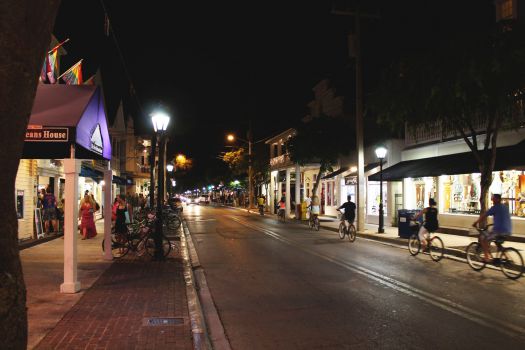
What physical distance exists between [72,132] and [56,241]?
10.0 metres

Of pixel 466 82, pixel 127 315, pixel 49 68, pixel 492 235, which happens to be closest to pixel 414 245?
pixel 492 235

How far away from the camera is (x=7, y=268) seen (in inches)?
120

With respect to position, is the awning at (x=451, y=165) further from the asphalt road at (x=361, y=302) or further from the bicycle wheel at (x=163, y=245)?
the bicycle wheel at (x=163, y=245)

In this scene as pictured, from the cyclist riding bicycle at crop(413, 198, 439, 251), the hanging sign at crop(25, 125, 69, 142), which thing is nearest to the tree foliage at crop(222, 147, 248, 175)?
the cyclist riding bicycle at crop(413, 198, 439, 251)

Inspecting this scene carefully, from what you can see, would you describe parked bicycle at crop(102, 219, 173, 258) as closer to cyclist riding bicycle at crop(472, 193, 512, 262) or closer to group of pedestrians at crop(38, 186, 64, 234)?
group of pedestrians at crop(38, 186, 64, 234)

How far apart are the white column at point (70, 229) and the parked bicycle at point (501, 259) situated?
913 cm

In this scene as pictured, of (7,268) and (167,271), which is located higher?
(7,268)

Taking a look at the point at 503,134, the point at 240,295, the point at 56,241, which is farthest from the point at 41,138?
the point at 503,134

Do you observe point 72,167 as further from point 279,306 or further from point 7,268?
point 7,268

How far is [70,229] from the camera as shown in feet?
29.1

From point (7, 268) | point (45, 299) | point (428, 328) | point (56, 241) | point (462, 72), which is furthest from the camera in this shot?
point (56, 241)

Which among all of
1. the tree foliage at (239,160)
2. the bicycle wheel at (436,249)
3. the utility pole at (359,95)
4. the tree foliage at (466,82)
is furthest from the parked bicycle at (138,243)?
the tree foliage at (239,160)

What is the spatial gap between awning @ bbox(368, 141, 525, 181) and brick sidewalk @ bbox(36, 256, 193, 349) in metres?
12.6

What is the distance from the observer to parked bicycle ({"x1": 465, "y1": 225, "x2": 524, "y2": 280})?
11.1 metres
